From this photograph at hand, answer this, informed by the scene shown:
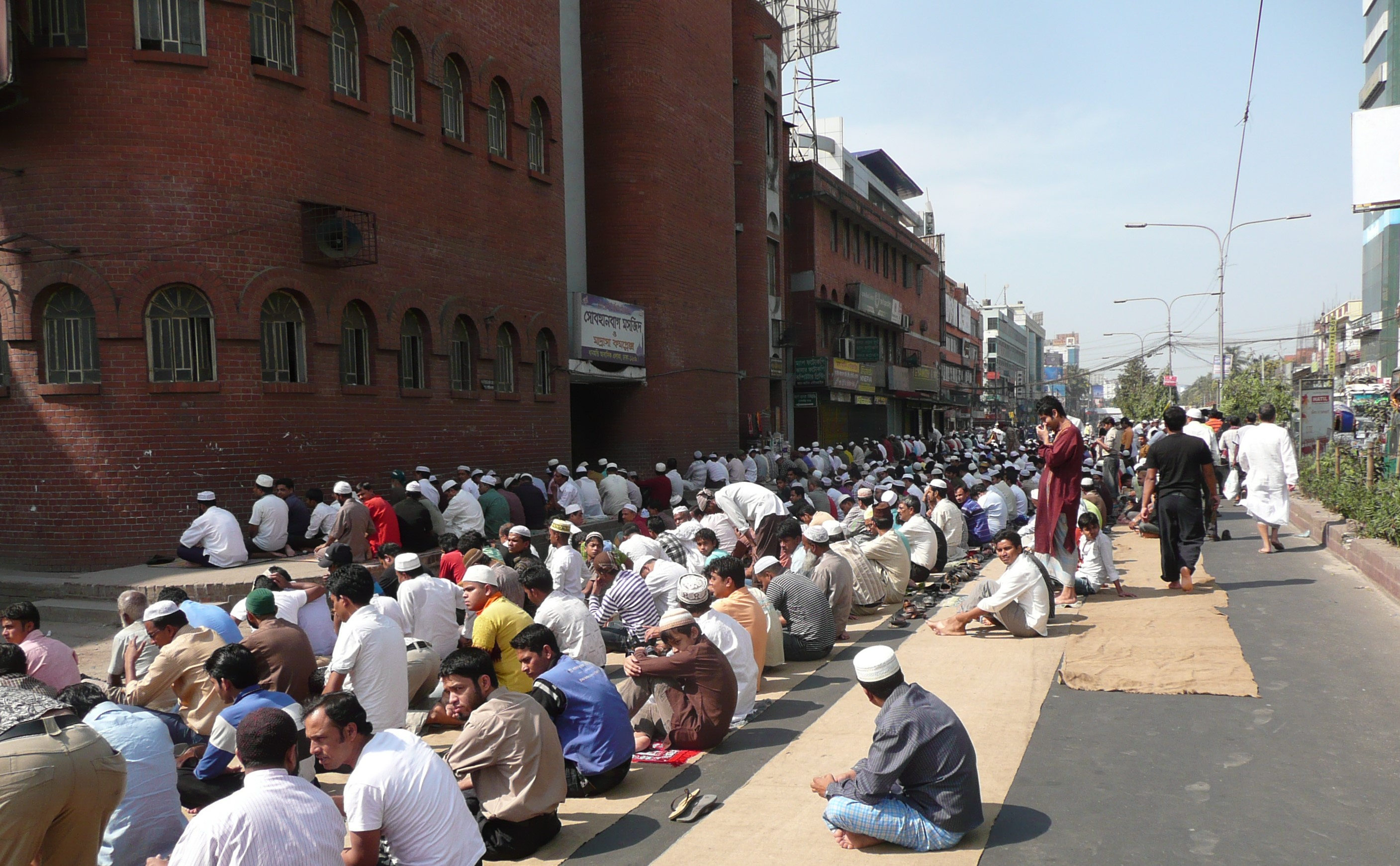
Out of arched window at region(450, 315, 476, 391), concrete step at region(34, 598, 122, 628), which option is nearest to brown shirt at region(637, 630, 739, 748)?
concrete step at region(34, 598, 122, 628)

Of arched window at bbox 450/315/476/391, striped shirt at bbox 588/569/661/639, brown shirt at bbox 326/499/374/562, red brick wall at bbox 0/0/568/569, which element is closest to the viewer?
striped shirt at bbox 588/569/661/639

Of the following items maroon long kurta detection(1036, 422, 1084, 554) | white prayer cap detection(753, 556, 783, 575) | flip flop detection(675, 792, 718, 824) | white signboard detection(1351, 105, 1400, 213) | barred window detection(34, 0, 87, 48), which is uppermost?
barred window detection(34, 0, 87, 48)

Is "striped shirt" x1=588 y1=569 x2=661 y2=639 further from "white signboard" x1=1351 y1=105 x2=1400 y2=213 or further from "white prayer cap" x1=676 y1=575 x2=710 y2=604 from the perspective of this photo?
"white signboard" x1=1351 y1=105 x2=1400 y2=213

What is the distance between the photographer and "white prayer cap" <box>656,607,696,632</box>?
21.0ft

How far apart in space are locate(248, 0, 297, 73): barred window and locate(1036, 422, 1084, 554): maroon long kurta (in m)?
11.7

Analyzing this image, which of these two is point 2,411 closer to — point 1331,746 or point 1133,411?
point 1331,746

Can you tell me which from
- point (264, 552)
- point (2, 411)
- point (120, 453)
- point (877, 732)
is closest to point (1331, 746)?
point (877, 732)

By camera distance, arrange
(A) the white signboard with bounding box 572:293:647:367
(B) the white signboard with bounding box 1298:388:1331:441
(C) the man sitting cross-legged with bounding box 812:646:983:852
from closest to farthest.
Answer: (C) the man sitting cross-legged with bounding box 812:646:983:852 → (B) the white signboard with bounding box 1298:388:1331:441 → (A) the white signboard with bounding box 572:293:647:367

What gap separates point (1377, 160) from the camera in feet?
40.7

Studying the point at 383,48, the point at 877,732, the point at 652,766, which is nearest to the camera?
the point at 877,732

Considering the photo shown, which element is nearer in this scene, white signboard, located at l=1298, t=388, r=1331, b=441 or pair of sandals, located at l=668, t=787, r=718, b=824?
pair of sandals, located at l=668, t=787, r=718, b=824

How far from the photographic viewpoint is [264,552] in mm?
13039

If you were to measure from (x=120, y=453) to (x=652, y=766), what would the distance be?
955 centimetres

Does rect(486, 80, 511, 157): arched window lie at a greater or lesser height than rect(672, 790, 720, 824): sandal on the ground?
greater
